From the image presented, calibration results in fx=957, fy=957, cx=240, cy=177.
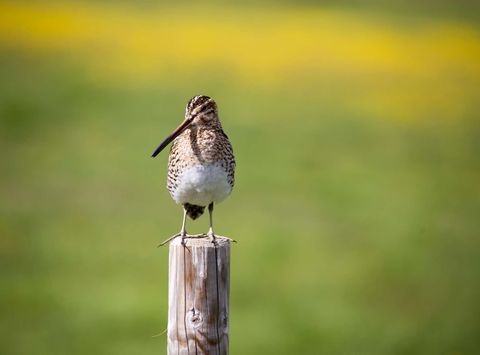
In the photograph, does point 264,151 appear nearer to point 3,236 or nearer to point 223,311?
point 3,236

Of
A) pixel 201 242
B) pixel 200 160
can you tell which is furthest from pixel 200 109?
pixel 201 242

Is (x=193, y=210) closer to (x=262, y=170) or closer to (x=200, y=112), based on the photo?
(x=200, y=112)

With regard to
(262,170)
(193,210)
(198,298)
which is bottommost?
(198,298)

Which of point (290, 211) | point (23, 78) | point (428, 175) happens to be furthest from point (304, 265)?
point (23, 78)

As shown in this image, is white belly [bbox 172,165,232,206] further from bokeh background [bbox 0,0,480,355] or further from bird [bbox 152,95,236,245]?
bokeh background [bbox 0,0,480,355]

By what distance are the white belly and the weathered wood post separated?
1708mm

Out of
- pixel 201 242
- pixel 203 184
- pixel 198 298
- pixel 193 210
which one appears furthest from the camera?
pixel 193 210

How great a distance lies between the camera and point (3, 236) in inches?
822

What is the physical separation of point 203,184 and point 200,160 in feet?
0.73

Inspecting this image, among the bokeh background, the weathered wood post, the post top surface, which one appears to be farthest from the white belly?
the bokeh background

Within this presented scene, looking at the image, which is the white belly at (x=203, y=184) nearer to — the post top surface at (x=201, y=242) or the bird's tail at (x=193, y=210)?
the bird's tail at (x=193, y=210)

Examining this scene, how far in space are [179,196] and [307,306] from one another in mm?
9990

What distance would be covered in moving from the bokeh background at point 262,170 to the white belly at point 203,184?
768 centimetres

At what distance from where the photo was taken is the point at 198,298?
20.2ft
